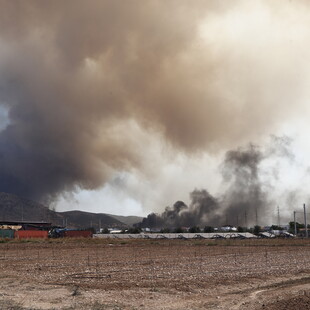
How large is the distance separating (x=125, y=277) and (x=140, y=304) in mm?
9365

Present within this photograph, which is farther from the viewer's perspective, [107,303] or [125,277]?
[125,277]

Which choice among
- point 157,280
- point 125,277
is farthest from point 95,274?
point 157,280

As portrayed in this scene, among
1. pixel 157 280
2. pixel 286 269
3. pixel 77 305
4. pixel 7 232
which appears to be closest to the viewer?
pixel 77 305

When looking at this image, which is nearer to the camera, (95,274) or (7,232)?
(95,274)

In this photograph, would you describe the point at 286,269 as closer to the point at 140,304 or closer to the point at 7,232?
the point at 140,304

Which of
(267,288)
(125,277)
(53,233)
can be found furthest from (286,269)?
(53,233)

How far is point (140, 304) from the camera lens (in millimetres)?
19219

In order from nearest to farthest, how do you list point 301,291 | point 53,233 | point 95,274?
point 301,291, point 95,274, point 53,233

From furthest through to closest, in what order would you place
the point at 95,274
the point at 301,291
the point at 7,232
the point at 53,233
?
the point at 53,233
the point at 7,232
the point at 95,274
the point at 301,291

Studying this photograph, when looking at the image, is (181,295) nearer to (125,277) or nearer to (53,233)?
(125,277)

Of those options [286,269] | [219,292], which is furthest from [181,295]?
[286,269]

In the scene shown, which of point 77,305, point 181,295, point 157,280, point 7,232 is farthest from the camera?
point 7,232

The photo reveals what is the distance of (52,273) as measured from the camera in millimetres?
30609

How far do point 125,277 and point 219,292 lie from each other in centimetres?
778
